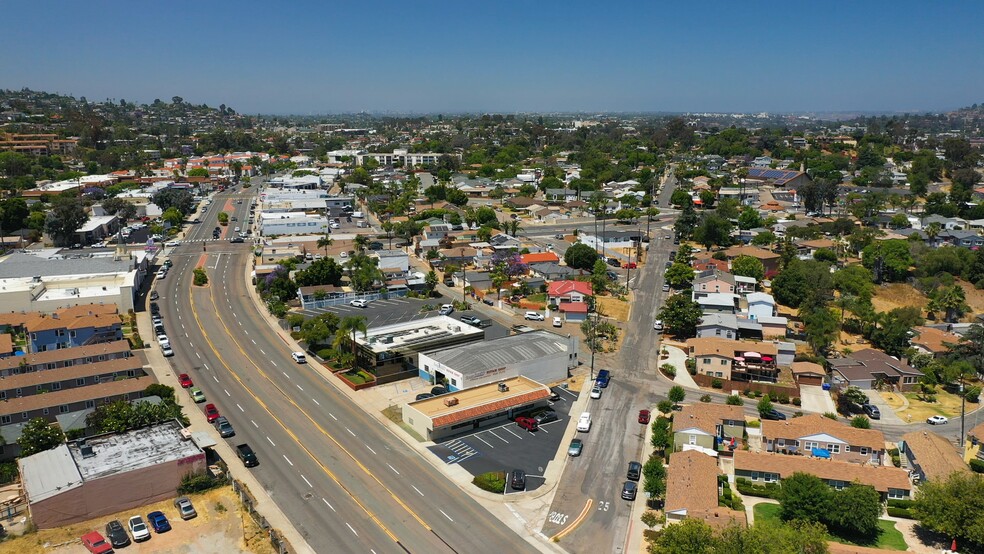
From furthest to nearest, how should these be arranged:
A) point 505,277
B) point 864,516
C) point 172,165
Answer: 1. point 172,165
2. point 505,277
3. point 864,516

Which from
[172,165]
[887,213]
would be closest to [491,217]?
[887,213]

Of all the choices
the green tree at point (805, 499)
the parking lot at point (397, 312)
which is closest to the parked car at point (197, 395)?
the parking lot at point (397, 312)

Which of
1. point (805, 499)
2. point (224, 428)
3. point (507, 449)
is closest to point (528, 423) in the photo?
point (507, 449)

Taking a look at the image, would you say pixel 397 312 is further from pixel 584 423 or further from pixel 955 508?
pixel 955 508

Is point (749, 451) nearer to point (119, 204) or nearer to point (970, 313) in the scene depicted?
point (970, 313)

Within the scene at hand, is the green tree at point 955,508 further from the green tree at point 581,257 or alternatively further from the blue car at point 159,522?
the green tree at point 581,257

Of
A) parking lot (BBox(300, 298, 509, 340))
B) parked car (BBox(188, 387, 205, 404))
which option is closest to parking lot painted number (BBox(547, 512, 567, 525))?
parking lot (BBox(300, 298, 509, 340))
